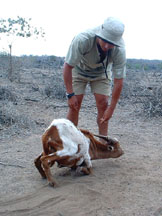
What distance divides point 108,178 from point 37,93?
6.50 meters

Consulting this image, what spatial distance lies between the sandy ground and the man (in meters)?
0.71

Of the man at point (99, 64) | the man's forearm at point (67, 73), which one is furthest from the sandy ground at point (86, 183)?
the man's forearm at point (67, 73)

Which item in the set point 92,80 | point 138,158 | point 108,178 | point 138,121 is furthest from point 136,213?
point 138,121

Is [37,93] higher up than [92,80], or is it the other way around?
[92,80]

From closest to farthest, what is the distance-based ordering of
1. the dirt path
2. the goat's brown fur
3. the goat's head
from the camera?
the dirt path
the goat's brown fur
the goat's head

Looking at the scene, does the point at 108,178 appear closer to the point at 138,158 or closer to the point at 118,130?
the point at 138,158

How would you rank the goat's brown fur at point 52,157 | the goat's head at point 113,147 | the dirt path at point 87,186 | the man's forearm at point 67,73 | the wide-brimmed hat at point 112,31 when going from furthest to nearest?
the goat's head at point 113,147 < the man's forearm at point 67,73 < the wide-brimmed hat at point 112,31 < the goat's brown fur at point 52,157 < the dirt path at point 87,186

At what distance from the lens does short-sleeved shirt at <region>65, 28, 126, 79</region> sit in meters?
3.69

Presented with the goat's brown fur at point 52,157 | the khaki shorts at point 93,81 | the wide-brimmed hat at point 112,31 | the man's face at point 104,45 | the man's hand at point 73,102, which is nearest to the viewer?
the goat's brown fur at point 52,157

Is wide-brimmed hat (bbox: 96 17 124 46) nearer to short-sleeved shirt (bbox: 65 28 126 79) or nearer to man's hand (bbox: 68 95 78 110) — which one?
short-sleeved shirt (bbox: 65 28 126 79)

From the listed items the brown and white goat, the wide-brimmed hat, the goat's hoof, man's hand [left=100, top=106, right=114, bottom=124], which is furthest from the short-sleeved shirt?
the goat's hoof

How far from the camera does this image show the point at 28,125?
5.91 meters

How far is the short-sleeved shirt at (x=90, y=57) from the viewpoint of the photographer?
3.69 meters

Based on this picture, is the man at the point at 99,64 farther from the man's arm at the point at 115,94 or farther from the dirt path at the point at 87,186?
the dirt path at the point at 87,186
